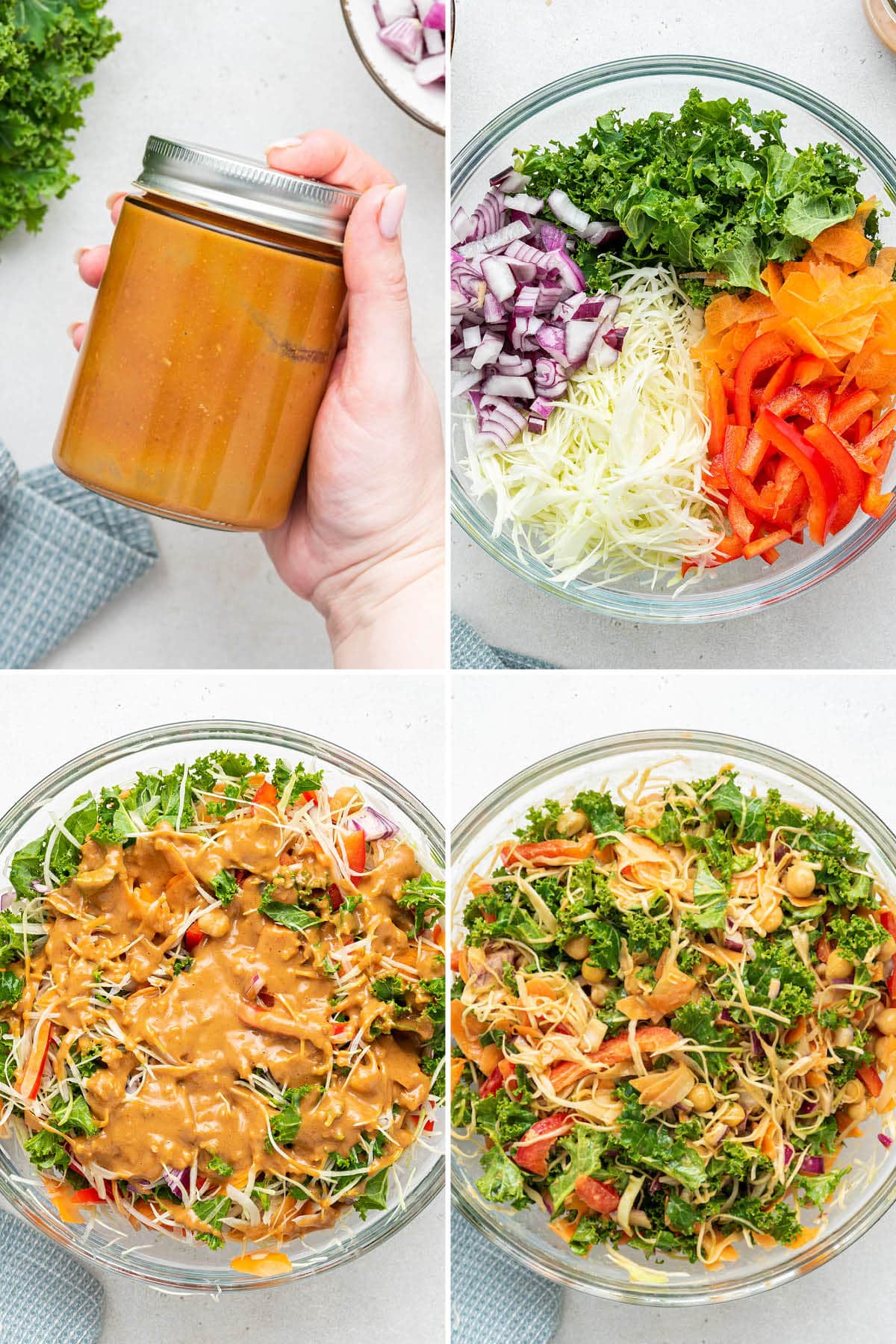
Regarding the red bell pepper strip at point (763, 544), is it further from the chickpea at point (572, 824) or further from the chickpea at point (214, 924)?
the chickpea at point (214, 924)

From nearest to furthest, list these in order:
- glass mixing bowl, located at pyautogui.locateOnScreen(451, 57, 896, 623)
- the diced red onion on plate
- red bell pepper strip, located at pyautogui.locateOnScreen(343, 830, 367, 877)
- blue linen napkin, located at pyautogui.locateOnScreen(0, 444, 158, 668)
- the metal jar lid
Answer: the metal jar lid
red bell pepper strip, located at pyautogui.locateOnScreen(343, 830, 367, 877)
the diced red onion on plate
glass mixing bowl, located at pyautogui.locateOnScreen(451, 57, 896, 623)
blue linen napkin, located at pyautogui.locateOnScreen(0, 444, 158, 668)

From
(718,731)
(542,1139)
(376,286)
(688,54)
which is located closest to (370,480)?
(376,286)

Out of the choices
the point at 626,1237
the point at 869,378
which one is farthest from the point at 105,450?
the point at 626,1237

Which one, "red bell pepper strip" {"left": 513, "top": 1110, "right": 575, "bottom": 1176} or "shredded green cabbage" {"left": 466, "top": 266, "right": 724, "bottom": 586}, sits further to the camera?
"shredded green cabbage" {"left": 466, "top": 266, "right": 724, "bottom": 586}

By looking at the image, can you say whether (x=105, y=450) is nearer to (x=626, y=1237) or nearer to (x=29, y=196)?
(x=29, y=196)

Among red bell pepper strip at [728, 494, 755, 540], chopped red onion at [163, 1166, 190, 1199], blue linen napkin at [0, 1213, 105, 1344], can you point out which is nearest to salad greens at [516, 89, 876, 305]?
red bell pepper strip at [728, 494, 755, 540]

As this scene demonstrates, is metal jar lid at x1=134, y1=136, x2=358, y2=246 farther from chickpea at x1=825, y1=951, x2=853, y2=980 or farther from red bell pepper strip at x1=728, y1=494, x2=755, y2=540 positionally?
chickpea at x1=825, y1=951, x2=853, y2=980

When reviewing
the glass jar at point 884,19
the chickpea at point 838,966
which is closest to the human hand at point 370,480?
the chickpea at point 838,966

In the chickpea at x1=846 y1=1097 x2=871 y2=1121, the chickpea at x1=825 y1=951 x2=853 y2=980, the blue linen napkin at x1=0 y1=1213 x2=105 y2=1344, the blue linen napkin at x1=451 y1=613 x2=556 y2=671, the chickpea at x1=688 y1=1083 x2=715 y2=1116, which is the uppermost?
the blue linen napkin at x1=451 y1=613 x2=556 y2=671
